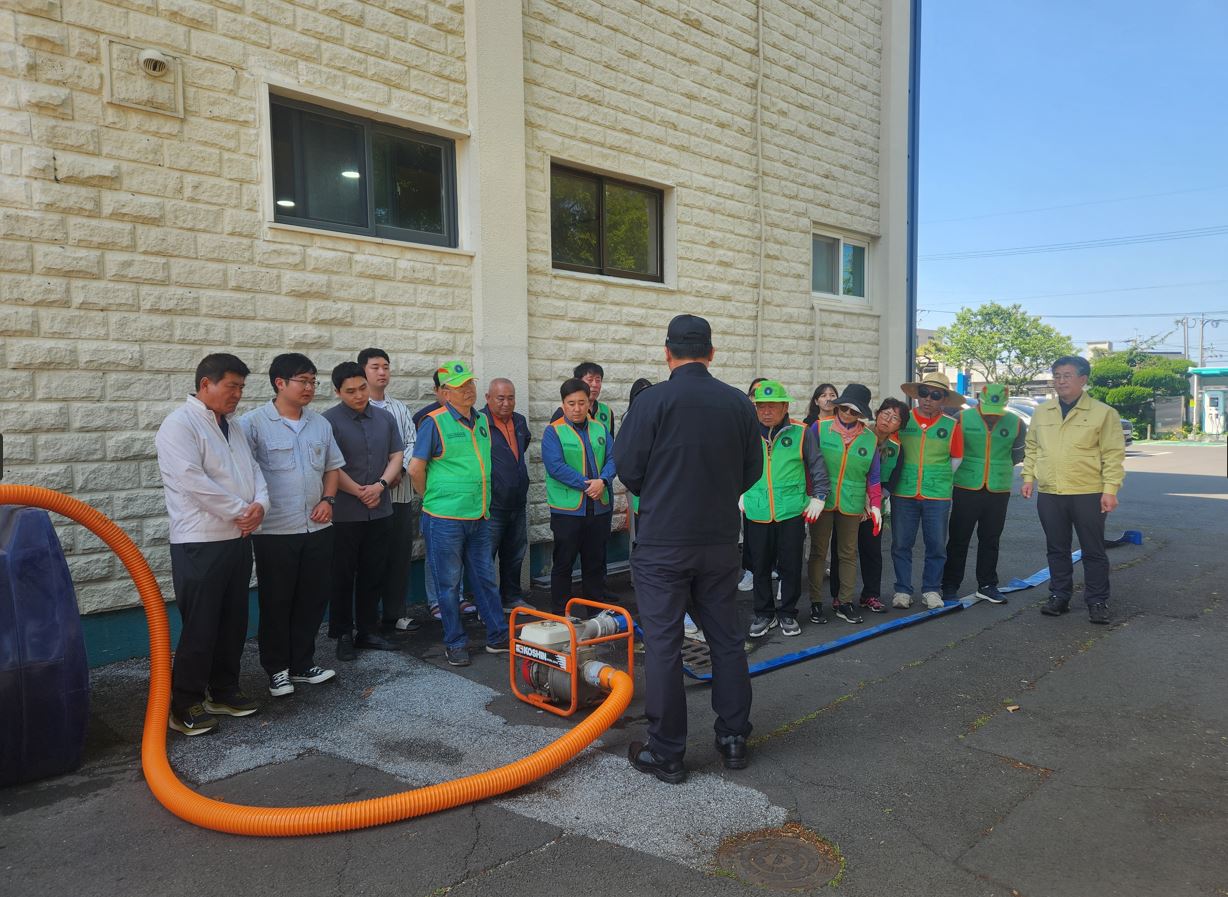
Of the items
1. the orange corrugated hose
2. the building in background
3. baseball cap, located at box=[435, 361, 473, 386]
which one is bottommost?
the orange corrugated hose

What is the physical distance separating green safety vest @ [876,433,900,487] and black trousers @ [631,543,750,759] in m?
3.69

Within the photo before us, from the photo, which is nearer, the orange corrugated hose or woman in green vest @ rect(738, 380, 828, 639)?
the orange corrugated hose

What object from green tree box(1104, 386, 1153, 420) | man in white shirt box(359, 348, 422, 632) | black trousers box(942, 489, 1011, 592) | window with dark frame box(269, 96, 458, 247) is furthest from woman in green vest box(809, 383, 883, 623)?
green tree box(1104, 386, 1153, 420)

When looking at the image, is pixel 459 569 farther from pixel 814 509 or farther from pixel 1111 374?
pixel 1111 374

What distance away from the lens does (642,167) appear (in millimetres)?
8953

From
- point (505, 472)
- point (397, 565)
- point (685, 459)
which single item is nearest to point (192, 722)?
point (397, 565)

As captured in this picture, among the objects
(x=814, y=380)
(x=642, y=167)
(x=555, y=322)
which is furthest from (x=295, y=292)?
(x=814, y=380)

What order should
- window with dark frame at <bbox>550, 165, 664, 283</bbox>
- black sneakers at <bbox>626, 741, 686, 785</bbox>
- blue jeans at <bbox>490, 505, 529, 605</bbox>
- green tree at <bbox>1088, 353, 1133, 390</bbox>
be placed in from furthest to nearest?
green tree at <bbox>1088, 353, 1133, 390</bbox> < window with dark frame at <bbox>550, 165, 664, 283</bbox> < blue jeans at <bbox>490, 505, 529, 605</bbox> < black sneakers at <bbox>626, 741, 686, 785</bbox>

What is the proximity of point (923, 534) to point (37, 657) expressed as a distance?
21.4ft

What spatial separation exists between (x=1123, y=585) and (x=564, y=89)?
24.3 feet

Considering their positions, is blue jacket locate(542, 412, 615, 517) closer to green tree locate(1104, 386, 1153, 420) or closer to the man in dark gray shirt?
the man in dark gray shirt

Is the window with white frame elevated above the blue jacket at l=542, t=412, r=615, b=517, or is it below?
above

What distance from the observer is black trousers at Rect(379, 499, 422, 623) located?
252 inches

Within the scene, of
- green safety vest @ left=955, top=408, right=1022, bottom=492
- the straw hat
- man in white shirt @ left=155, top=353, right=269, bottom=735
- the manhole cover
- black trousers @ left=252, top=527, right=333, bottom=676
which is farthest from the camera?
green safety vest @ left=955, top=408, right=1022, bottom=492
